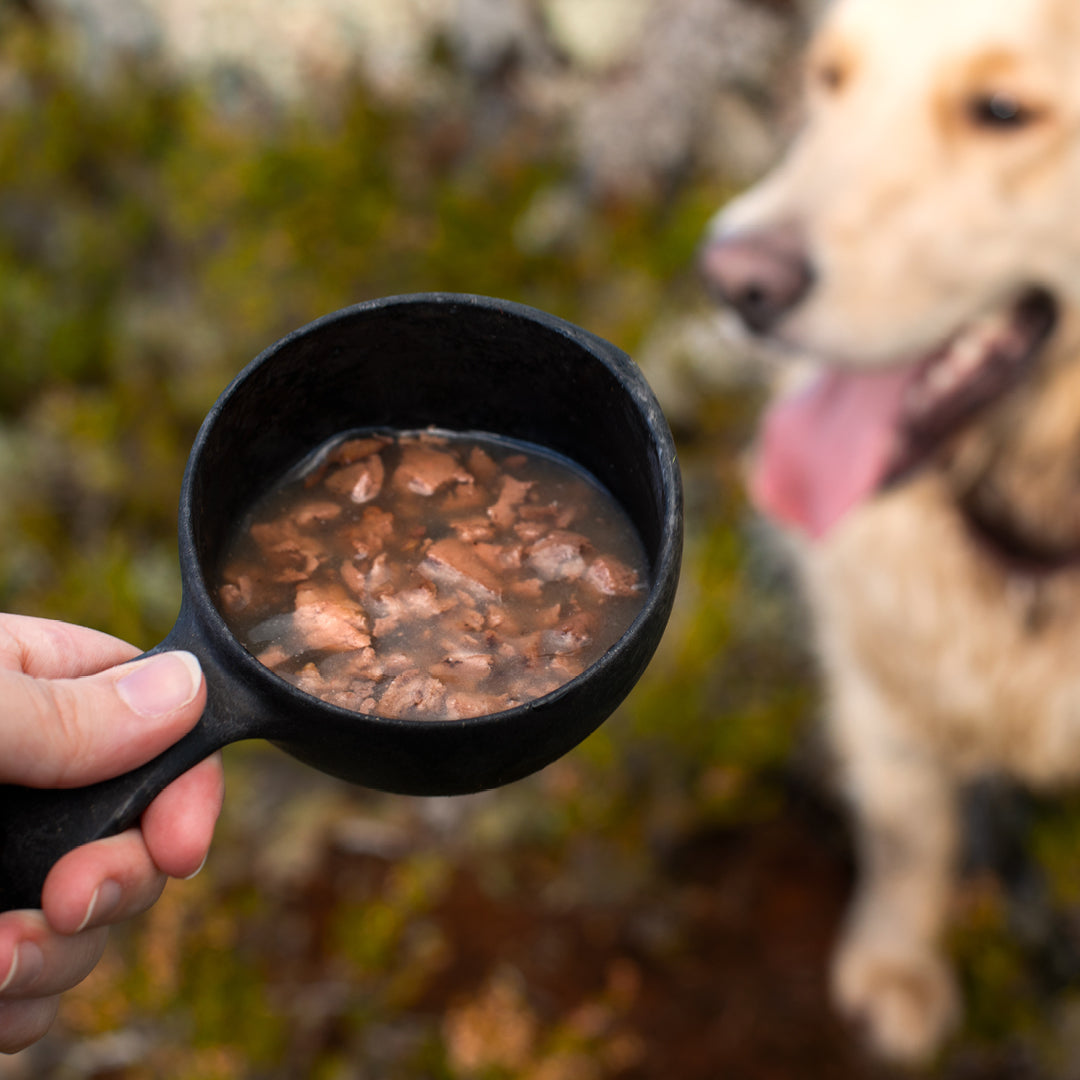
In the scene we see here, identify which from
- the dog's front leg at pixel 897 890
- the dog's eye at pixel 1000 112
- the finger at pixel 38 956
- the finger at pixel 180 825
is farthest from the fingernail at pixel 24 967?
the dog's front leg at pixel 897 890

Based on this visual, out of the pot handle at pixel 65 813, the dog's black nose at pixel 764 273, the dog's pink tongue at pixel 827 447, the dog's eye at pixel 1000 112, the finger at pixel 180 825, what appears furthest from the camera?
the dog's pink tongue at pixel 827 447

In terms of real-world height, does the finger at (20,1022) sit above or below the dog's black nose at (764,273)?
below

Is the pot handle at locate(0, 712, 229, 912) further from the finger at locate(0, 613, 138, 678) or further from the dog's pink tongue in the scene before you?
the dog's pink tongue

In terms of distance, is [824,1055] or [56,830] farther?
[824,1055]

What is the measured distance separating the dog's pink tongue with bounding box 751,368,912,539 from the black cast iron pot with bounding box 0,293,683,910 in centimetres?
86

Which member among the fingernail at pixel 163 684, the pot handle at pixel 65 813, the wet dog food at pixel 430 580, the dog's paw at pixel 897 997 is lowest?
the dog's paw at pixel 897 997

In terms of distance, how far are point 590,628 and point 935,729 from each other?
134 cm

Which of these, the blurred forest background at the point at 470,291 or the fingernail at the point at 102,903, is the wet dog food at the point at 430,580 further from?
the blurred forest background at the point at 470,291

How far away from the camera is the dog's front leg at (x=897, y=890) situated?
2084 mm

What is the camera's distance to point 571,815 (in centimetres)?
212

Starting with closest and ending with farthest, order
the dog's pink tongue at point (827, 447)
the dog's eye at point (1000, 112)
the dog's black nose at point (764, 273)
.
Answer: the dog's eye at point (1000, 112), the dog's black nose at point (764, 273), the dog's pink tongue at point (827, 447)

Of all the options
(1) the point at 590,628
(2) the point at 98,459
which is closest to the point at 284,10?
(2) the point at 98,459

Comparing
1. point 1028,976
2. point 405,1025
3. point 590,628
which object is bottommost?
point 405,1025

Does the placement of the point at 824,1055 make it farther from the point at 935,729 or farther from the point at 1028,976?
the point at 935,729
